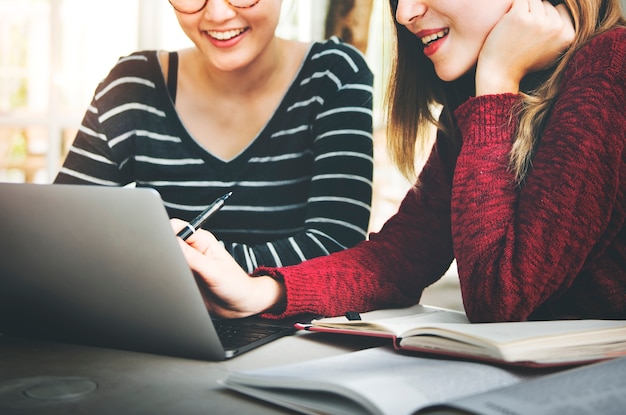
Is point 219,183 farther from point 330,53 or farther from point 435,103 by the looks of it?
point 435,103

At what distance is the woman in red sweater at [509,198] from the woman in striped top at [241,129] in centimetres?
24

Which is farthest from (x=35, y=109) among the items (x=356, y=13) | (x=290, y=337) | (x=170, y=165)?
(x=290, y=337)

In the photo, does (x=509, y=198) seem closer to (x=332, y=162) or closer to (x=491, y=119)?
(x=491, y=119)

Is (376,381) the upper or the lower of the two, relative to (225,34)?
lower

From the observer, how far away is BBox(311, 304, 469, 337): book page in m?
0.74

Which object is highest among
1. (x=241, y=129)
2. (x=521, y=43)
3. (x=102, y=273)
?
(x=521, y=43)

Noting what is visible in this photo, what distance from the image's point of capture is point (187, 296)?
2.17ft

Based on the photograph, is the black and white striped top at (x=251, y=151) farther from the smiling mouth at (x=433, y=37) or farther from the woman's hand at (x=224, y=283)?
the woman's hand at (x=224, y=283)

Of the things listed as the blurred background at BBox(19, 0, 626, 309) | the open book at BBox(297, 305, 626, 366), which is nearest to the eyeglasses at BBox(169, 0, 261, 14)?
→ the open book at BBox(297, 305, 626, 366)

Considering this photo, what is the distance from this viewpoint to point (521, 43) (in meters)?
1.00

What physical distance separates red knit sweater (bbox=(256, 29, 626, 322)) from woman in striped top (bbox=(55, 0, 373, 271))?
15.5 inches

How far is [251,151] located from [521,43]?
0.67 m

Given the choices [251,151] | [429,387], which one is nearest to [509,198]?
[429,387]

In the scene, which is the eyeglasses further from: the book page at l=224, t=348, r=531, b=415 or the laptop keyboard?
the book page at l=224, t=348, r=531, b=415
